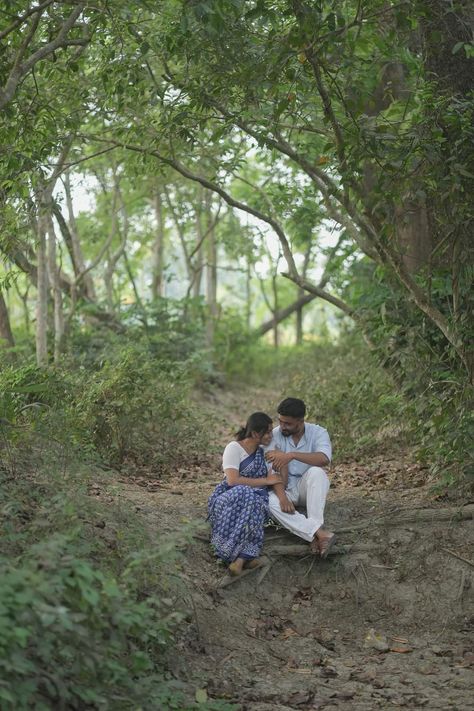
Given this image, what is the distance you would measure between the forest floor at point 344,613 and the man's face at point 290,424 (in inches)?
33.5

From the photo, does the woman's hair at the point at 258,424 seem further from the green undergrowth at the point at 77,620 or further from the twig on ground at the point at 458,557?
the twig on ground at the point at 458,557

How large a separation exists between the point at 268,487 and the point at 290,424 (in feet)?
1.80

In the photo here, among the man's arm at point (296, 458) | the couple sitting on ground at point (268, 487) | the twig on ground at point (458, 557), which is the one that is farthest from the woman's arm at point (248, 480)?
the twig on ground at point (458, 557)

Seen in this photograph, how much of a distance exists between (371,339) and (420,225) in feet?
5.38

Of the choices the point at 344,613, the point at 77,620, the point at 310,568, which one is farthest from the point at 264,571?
the point at 77,620

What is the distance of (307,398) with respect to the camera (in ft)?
42.1

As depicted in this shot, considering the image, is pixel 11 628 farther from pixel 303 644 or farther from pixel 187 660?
pixel 303 644

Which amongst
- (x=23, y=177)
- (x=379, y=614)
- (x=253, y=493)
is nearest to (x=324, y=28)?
(x=23, y=177)

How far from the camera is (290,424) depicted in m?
7.24

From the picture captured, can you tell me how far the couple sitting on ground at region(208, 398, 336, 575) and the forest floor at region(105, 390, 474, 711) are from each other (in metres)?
0.22

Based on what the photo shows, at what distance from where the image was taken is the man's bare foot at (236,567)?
6.62 metres

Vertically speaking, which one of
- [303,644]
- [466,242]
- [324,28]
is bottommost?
[303,644]

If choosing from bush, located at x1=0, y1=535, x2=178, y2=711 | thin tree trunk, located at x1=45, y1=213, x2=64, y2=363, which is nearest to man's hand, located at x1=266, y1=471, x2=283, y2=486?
bush, located at x1=0, y1=535, x2=178, y2=711

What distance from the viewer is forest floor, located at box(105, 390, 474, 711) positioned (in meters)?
5.43
